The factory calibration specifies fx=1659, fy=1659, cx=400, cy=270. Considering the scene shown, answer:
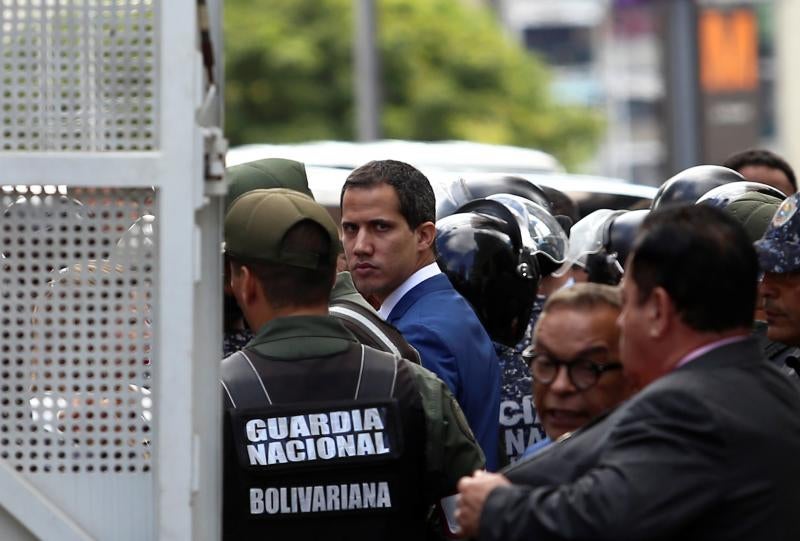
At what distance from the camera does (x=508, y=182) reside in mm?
6738

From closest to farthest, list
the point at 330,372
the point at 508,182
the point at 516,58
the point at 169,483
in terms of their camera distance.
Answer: the point at 169,483, the point at 330,372, the point at 508,182, the point at 516,58

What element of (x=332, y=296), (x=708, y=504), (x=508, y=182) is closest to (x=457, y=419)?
(x=332, y=296)

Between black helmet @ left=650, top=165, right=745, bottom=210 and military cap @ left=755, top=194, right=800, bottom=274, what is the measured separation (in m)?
1.25

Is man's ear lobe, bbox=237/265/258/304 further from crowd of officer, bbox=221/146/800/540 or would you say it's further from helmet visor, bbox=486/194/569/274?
helmet visor, bbox=486/194/569/274

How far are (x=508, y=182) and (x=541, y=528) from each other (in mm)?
3834

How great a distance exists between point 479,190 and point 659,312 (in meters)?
3.67

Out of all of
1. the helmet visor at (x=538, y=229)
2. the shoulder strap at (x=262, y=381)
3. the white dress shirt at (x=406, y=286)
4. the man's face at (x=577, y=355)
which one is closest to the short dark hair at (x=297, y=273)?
the shoulder strap at (x=262, y=381)

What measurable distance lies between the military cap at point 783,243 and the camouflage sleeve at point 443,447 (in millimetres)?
1064

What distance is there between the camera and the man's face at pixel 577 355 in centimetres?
351

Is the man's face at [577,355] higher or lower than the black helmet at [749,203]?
lower

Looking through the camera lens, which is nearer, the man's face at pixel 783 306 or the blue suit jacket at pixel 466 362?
the man's face at pixel 783 306

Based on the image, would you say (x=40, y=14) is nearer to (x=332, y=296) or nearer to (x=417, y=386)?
(x=417, y=386)

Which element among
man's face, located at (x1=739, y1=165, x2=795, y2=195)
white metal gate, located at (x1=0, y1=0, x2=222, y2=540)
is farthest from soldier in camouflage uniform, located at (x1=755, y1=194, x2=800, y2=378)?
man's face, located at (x1=739, y1=165, x2=795, y2=195)

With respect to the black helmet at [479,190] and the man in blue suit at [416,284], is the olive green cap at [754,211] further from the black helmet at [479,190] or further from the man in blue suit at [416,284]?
the black helmet at [479,190]
